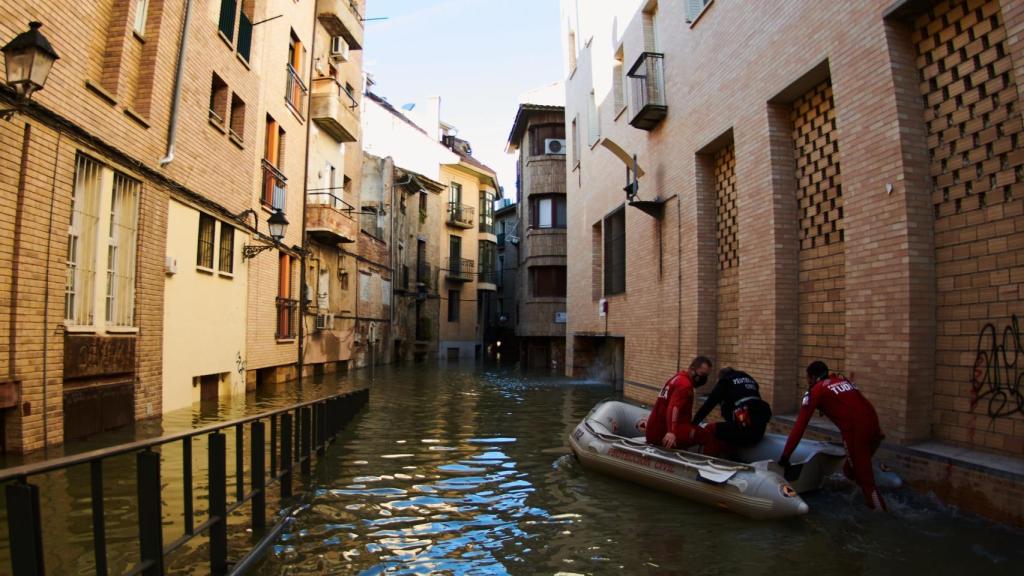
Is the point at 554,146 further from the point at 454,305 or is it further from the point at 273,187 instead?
the point at 273,187

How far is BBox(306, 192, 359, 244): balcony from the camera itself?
21.0m

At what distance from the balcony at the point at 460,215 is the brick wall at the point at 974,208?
122ft

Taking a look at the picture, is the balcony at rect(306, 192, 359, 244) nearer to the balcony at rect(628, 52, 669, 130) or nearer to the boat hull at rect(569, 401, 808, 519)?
the balcony at rect(628, 52, 669, 130)

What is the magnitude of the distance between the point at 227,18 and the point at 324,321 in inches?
404

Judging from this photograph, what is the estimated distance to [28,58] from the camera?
264 inches

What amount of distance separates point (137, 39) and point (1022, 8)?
11.2 metres

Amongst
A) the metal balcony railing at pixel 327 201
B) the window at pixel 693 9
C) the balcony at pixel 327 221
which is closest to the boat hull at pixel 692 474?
the window at pixel 693 9

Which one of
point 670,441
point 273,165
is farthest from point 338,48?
point 670,441

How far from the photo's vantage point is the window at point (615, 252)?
18439 millimetres

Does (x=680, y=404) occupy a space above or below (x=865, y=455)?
above

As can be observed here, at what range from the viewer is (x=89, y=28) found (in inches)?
364

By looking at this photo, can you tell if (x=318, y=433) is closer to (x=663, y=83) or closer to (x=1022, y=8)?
(x=1022, y=8)

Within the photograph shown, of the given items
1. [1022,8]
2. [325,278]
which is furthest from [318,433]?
[325,278]

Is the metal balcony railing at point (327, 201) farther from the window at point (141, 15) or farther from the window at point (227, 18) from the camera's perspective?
the window at point (141, 15)
